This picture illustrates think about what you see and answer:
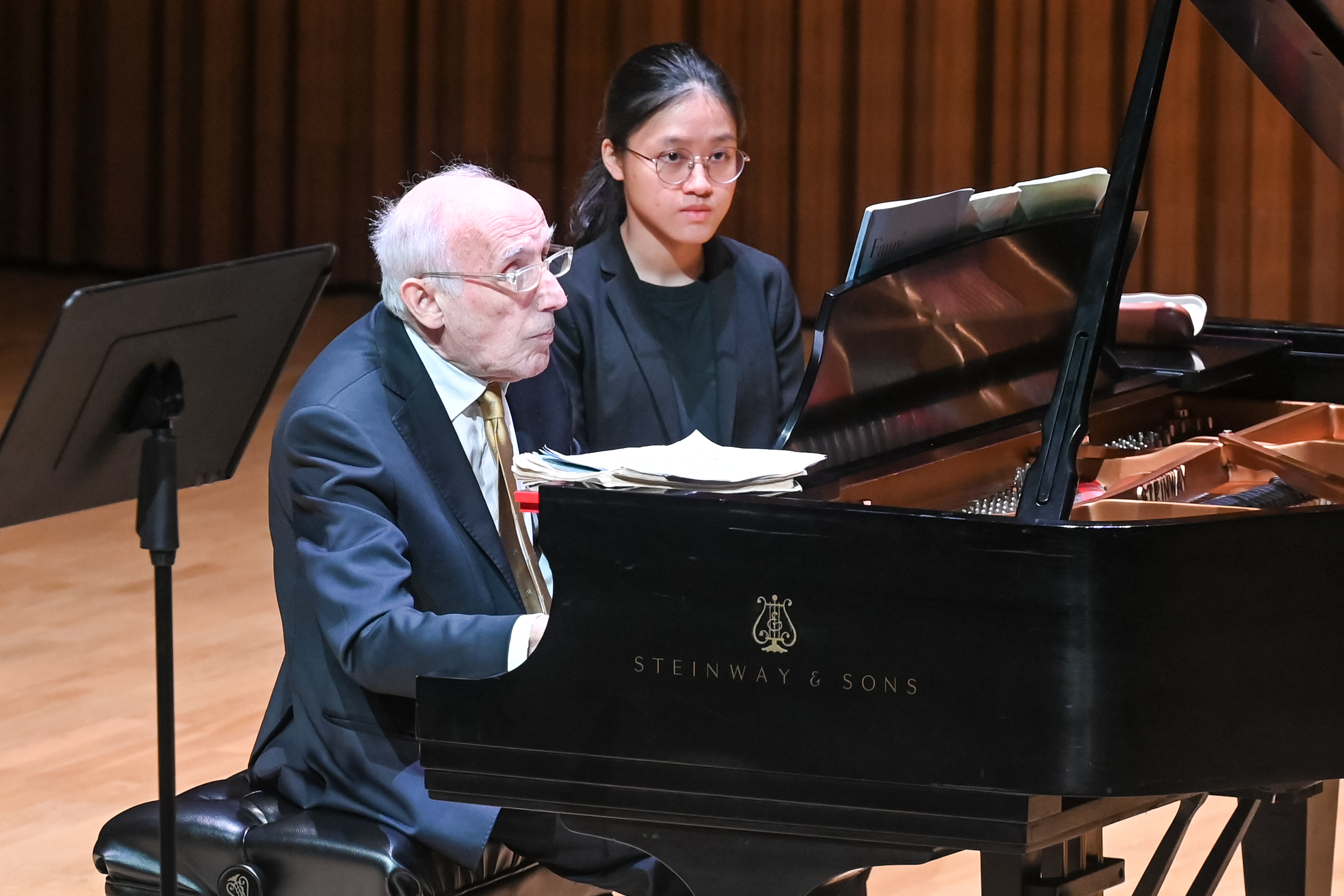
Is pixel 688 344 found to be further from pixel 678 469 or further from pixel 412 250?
pixel 678 469

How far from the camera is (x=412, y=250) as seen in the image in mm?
2307

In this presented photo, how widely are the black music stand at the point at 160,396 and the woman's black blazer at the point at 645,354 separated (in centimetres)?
81

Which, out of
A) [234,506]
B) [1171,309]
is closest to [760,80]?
[234,506]

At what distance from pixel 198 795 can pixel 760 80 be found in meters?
6.34

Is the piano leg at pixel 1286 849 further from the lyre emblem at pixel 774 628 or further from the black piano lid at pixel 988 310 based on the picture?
the lyre emblem at pixel 774 628

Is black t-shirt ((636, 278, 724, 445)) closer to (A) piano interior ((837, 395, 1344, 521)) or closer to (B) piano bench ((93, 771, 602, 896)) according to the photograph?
(A) piano interior ((837, 395, 1344, 521))

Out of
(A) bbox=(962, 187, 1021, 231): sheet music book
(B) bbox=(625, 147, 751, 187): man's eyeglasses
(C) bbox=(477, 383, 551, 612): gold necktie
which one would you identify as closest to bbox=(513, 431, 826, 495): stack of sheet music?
(C) bbox=(477, 383, 551, 612): gold necktie

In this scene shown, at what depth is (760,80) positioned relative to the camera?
8.25m

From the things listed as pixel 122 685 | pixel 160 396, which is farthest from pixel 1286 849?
pixel 122 685

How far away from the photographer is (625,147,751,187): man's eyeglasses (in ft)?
9.53

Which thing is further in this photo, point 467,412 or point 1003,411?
point 1003,411

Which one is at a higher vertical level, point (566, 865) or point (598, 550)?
point (598, 550)

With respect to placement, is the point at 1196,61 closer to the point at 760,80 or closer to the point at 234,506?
the point at 760,80

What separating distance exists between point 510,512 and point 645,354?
0.67 meters
